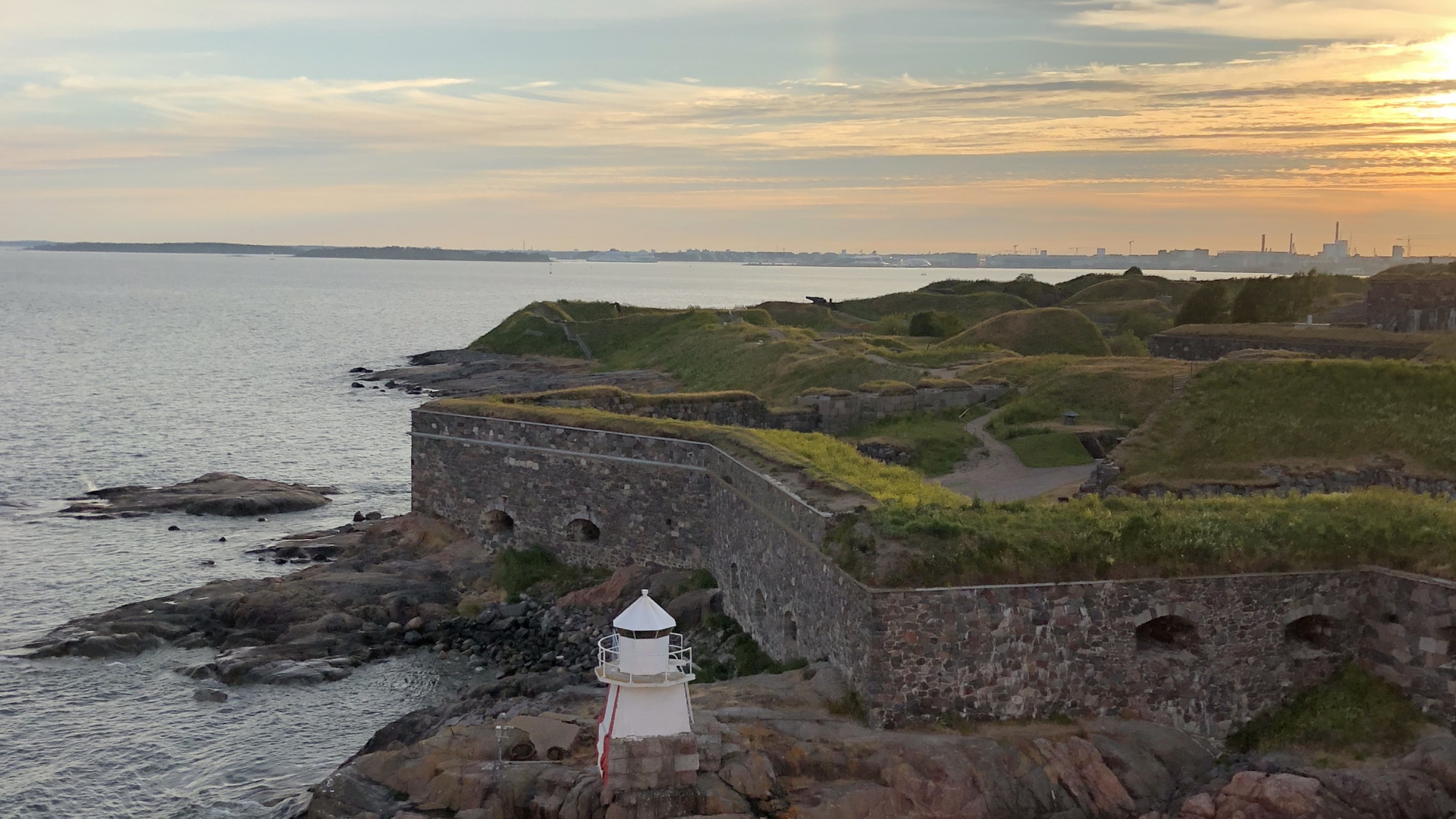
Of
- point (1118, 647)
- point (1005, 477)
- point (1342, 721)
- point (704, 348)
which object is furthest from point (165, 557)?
point (704, 348)

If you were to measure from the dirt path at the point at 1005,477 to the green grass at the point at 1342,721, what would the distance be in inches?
293

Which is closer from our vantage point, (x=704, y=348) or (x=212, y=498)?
(x=212, y=498)

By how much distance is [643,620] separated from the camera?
13.8 meters

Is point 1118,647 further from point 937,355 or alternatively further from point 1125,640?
point 937,355

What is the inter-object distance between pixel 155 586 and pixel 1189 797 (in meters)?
23.0

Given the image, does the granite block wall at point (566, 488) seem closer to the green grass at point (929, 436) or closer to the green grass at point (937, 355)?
the green grass at point (929, 436)

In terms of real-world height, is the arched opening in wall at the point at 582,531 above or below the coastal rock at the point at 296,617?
above

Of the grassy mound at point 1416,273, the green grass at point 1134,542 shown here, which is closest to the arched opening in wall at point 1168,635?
the green grass at point 1134,542

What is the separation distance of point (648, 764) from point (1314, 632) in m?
8.84

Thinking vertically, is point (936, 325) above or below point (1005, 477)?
above

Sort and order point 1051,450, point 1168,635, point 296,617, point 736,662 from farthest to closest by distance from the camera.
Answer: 1. point 1051,450
2. point 296,617
3. point 736,662
4. point 1168,635

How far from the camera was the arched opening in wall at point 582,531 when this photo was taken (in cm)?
2650

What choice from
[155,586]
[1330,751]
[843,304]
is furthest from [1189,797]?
[843,304]

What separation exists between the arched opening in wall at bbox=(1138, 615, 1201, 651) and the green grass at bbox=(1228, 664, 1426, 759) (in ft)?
4.31
